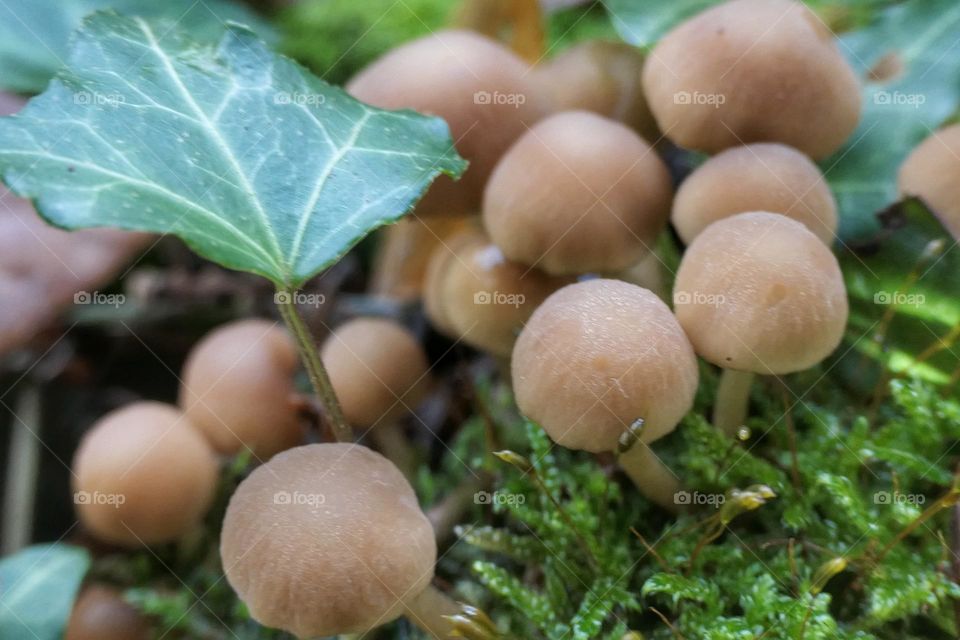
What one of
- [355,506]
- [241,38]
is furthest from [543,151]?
[355,506]

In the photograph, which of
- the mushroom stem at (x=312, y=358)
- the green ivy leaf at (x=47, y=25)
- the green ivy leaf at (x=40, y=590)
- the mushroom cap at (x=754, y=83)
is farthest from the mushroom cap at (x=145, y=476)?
the mushroom cap at (x=754, y=83)

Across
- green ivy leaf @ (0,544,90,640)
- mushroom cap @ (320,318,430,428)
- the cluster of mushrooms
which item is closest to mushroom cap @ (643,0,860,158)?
the cluster of mushrooms

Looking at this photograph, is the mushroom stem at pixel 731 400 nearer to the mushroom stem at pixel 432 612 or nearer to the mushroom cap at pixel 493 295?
the mushroom cap at pixel 493 295

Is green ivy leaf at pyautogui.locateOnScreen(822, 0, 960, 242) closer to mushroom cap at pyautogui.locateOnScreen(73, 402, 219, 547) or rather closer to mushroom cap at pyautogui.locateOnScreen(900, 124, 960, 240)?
mushroom cap at pyautogui.locateOnScreen(900, 124, 960, 240)

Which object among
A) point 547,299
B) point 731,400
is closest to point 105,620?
point 547,299

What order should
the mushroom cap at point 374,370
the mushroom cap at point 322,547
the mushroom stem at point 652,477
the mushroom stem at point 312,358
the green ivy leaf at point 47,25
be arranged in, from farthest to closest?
the green ivy leaf at point 47,25
the mushroom cap at point 374,370
the mushroom stem at point 652,477
the mushroom stem at point 312,358
the mushroom cap at point 322,547


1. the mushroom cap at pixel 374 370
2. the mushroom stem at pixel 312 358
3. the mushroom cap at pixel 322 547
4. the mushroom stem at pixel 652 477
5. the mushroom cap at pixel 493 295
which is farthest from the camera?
the mushroom cap at pixel 374 370
